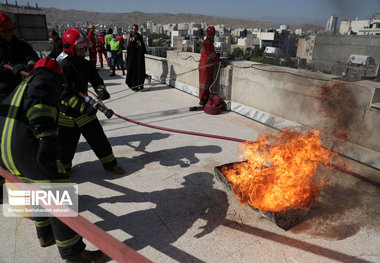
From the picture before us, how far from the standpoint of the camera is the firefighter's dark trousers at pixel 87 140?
11.4 ft

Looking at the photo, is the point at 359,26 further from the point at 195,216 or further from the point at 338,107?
the point at 195,216

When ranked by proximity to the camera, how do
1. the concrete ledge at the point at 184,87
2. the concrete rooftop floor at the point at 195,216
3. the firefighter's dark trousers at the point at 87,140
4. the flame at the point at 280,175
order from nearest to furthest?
the concrete rooftop floor at the point at 195,216 < the flame at the point at 280,175 < the firefighter's dark trousers at the point at 87,140 < the concrete ledge at the point at 184,87

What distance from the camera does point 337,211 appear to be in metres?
3.12

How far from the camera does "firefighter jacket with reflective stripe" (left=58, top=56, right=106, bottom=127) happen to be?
11.0ft

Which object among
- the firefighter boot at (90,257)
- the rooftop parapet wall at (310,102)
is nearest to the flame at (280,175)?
the rooftop parapet wall at (310,102)

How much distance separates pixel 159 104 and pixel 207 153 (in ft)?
12.0

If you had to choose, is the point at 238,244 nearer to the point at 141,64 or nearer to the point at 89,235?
the point at 89,235

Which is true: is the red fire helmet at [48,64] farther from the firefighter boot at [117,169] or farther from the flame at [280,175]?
the flame at [280,175]

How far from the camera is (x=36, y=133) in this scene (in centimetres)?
203

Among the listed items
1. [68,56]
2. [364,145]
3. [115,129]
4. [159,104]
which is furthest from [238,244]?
[159,104]

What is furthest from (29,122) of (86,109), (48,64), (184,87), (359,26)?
(359,26)

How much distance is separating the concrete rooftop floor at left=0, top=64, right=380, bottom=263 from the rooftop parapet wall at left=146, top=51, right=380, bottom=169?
516 mm

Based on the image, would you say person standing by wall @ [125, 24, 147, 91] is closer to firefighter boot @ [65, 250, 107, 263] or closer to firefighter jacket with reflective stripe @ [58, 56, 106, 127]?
firefighter jacket with reflective stripe @ [58, 56, 106, 127]

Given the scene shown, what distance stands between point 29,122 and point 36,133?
11 cm
